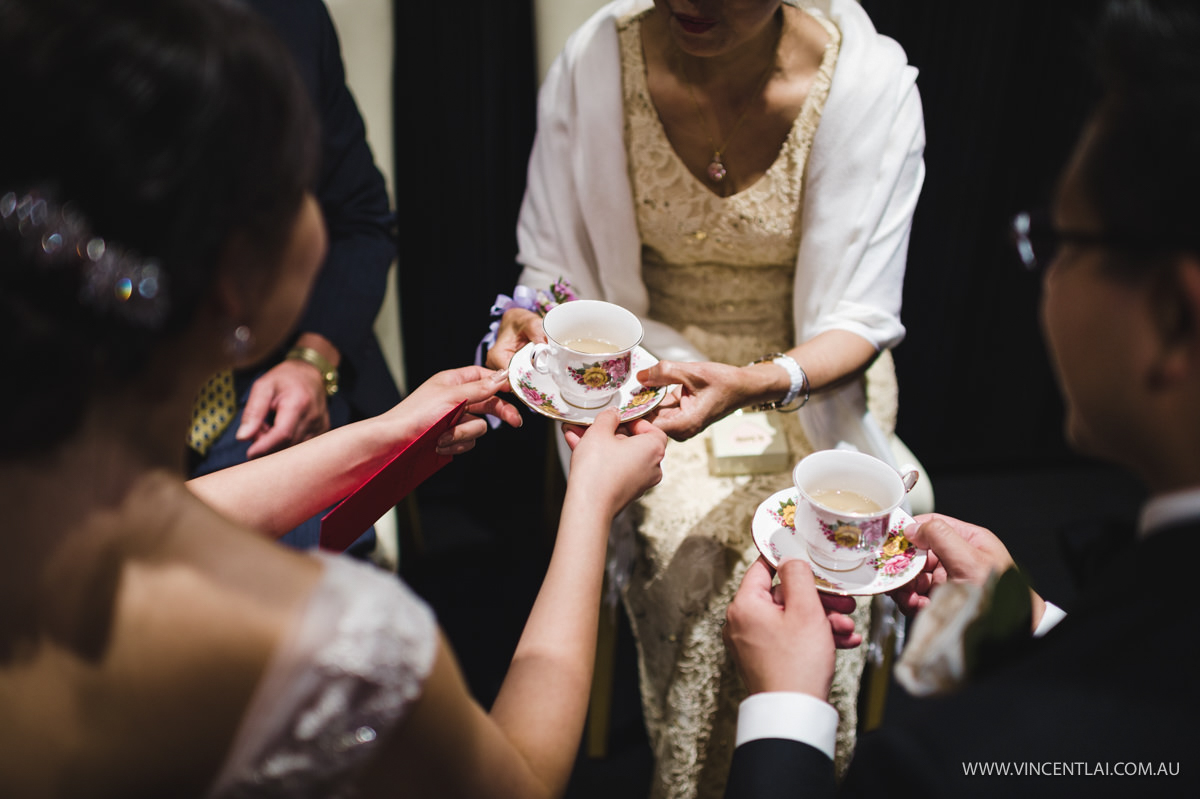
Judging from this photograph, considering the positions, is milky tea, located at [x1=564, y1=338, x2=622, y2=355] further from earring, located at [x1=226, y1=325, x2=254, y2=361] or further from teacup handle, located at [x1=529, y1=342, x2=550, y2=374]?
earring, located at [x1=226, y1=325, x2=254, y2=361]

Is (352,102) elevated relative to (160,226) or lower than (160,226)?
lower

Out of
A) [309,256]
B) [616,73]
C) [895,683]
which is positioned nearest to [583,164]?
[616,73]

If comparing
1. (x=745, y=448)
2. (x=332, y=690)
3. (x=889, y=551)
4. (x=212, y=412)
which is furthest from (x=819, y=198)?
(x=332, y=690)

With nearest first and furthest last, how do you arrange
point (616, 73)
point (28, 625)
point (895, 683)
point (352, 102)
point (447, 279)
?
point (28, 625)
point (616, 73)
point (352, 102)
point (895, 683)
point (447, 279)

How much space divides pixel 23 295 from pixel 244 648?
0.95 feet

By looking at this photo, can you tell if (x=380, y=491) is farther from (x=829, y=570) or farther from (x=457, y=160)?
(x=457, y=160)

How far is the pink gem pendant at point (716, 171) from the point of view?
1.75m

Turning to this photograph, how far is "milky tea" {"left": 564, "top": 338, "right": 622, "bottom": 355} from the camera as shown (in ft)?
4.76

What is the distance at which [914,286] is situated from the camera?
8.36ft

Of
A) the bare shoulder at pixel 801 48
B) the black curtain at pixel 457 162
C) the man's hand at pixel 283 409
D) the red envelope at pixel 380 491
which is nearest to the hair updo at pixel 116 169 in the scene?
the red envelope at pixel 380 491

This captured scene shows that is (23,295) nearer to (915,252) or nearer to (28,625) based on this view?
(28,625)

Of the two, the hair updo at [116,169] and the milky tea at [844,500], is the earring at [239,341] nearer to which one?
the hair updo at [116,169]

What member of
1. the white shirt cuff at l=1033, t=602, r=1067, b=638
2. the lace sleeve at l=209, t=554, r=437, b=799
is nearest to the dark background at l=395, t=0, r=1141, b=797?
the white shirt cuff at l=1033, t=602, r=1067, b=638

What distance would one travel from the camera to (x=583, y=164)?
1781mm
